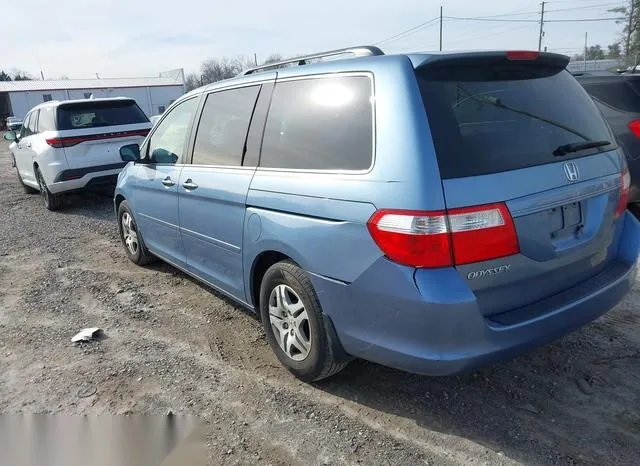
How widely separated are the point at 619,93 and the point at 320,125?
14.8 ft

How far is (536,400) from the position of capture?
2.95 m

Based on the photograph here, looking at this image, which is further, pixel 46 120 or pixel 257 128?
pixel 46 120

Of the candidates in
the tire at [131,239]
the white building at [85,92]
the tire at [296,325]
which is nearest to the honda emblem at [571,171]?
the tire at [296,325]

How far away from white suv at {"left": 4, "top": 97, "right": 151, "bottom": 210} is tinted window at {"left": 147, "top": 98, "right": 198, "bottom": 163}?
4.04m

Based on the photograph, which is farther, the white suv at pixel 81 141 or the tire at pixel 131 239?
the white suv at pixel 81 141

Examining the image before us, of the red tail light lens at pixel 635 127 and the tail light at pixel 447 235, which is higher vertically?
the tail light at pixel 447 235

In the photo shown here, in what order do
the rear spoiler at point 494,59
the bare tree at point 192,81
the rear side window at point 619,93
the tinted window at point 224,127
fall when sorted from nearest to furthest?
1. the rear spoiler at point 494,59
2. the tinted window at point 224,127
3. the rear side window at point 619,93
4. the bare tree at point 192,81

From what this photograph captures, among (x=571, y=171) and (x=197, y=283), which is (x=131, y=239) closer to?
(x=197, y=283)

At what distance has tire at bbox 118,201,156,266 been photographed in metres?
5.41

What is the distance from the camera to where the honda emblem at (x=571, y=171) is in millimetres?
2655

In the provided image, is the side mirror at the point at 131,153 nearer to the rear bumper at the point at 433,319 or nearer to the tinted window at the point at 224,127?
the tinted window at the point at 224,127

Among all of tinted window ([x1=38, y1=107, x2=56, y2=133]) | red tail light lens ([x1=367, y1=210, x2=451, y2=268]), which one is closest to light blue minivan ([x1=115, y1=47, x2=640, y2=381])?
red tail light lens ([x1=367, y1=210, x2=451, y2=268])

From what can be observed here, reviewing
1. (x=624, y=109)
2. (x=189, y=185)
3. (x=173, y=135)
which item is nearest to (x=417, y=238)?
(x=189, y=185)

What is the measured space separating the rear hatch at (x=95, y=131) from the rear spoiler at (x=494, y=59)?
7.01 metres
